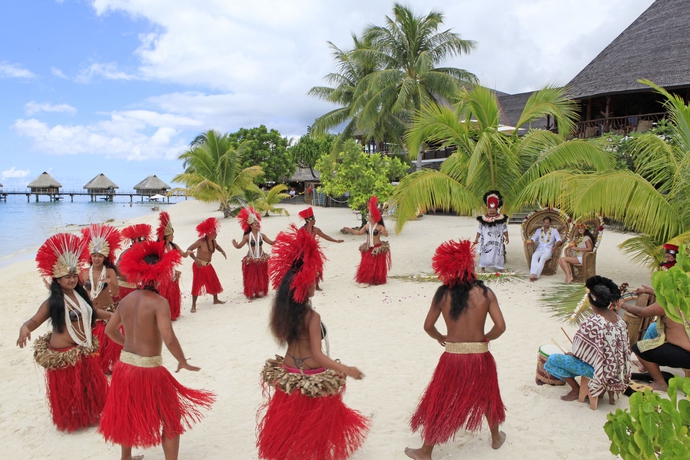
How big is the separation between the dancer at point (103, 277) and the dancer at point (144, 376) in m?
1.90

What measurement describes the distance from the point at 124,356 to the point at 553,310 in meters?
5.82

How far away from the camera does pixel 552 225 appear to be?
9.66 meters

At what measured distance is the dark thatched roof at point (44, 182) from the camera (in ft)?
202

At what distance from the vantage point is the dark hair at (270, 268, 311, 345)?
10.2 feet

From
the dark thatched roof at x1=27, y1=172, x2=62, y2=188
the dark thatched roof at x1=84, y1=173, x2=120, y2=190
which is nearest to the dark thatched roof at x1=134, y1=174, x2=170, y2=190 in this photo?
the dark thatched roof at x1=84, y1=173, x2=120, y2=190

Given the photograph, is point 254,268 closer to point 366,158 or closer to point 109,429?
point 109,429

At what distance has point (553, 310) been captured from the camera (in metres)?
7.04

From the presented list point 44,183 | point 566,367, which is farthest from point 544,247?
point 44,183

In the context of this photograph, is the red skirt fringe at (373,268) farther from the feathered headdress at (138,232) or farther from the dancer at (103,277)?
the dancer at (103,277)

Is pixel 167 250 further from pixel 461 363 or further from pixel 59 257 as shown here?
pixel 461 363

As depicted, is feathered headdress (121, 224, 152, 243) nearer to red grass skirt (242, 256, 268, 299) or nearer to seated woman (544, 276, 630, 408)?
red grass skirt (242, 256, 268, 299)

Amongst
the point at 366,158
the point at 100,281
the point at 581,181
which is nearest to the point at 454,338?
the point at 100,281

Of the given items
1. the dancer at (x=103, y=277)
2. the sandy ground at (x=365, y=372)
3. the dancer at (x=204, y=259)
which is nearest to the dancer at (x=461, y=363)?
the sandy ground at (x=365, y=372)

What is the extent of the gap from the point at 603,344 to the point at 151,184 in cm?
6607
